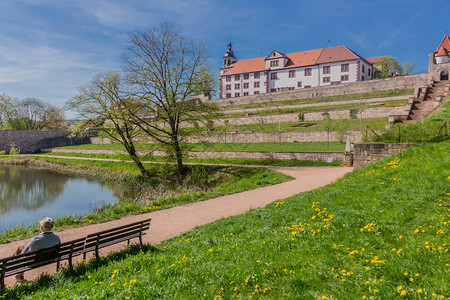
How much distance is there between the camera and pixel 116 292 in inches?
184

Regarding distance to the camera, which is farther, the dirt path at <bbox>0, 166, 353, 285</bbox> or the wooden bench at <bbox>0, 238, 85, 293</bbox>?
the dirt path at <bbox>0, 166, 353, 285</bbox>

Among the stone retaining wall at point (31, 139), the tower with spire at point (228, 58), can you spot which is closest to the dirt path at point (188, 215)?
the stone retaining wall at point (31, 139)

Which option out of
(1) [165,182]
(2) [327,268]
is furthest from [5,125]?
(2) [327,268]

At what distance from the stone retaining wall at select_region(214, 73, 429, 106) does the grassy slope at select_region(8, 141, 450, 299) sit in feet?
149

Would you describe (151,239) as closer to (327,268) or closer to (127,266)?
(127,266)

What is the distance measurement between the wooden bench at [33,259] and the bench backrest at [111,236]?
0.71ft

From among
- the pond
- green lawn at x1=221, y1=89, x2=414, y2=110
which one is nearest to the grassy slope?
the pond

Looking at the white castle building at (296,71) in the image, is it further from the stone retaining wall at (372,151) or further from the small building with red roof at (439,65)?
the stone retaining wall at (372,151)

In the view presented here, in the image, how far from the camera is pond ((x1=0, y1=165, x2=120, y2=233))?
1539cm

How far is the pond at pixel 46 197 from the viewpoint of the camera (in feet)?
50.5

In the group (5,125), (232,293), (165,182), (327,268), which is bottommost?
(165,182)

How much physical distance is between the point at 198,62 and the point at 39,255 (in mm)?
19652

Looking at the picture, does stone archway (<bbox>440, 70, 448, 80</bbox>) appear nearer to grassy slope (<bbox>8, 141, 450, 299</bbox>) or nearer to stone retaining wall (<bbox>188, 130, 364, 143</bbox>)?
stone retaining wall (<bbox>188, 130, 364, 143</bbox>)

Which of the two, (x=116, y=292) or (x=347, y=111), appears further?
(x=347, y=111)
